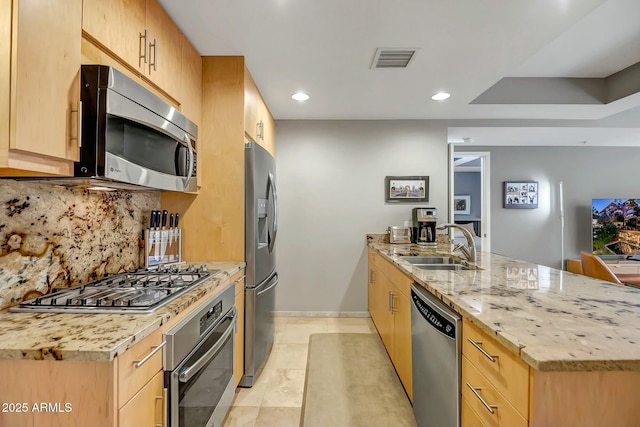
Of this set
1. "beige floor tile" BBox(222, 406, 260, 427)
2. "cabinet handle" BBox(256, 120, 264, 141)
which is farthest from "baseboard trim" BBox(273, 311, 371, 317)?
"cabinet handle" BBox(256, 120, 264, 141)

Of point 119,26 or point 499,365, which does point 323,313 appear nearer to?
point 499,365

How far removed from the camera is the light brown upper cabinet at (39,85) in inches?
34.2

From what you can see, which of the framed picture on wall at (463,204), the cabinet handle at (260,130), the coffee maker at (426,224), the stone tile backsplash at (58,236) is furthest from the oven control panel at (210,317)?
the framed picture on wall at (463,204)

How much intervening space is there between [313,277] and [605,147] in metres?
5.23

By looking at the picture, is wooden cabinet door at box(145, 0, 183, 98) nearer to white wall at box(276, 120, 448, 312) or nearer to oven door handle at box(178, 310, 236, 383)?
oven door handle at box(178, 310, 236, 383)

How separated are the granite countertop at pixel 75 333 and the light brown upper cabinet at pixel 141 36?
1.04 meters

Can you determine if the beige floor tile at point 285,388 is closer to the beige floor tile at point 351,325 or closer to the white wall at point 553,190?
the beige floor tile at point 351,325

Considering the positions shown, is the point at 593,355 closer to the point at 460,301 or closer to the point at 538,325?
the point at 538,325

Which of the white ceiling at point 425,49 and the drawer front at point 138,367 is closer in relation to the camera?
the drawer front at point 138,367

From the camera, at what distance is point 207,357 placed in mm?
1366

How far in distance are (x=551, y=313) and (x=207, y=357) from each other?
1371mm

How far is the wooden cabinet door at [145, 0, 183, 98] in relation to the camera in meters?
1.58

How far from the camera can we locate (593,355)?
764mm

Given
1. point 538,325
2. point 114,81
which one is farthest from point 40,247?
point 538,325
